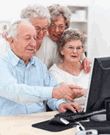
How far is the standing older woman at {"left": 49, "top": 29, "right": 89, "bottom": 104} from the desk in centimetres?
58

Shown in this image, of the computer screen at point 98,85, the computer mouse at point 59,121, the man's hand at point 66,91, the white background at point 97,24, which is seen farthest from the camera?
the white background at point 97,24

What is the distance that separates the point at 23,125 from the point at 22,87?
25 centimetres

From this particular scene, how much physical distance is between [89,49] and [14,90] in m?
4.49

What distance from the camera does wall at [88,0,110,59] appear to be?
A: 5684mm

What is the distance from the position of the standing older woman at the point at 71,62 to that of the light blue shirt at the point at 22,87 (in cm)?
25

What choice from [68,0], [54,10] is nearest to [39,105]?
[54,10]

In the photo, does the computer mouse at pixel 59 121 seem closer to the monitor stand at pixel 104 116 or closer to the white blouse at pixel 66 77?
the monitor stand at pixel 104 116

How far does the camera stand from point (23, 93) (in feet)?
5.41

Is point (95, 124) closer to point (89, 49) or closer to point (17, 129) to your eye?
point (17, 129)

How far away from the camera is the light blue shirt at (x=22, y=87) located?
5.42 feet

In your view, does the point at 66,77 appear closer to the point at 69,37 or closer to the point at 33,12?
the point at 69,37

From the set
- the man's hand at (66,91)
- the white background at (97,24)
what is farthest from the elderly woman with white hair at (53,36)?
the white background at (97,24)

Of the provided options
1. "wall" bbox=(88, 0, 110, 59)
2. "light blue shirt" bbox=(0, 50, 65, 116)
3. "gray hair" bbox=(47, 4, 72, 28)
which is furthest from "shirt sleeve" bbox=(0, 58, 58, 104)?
"wall" bbox=(88, 0, 110, 59)

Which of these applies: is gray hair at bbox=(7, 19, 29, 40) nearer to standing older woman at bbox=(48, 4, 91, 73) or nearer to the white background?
standing older woman at bbox=(48, 4, 91, 73)
